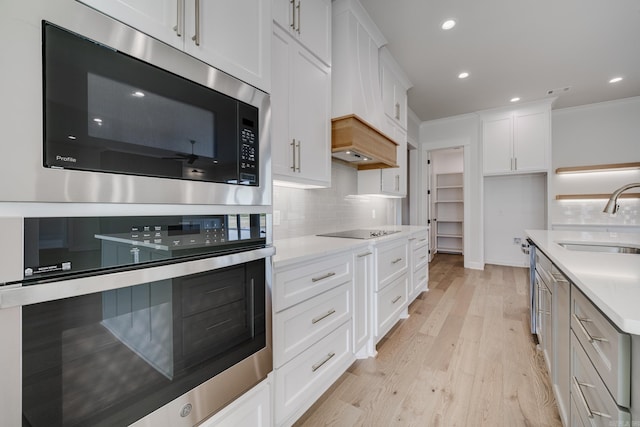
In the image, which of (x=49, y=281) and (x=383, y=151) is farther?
(x=383, y=151)

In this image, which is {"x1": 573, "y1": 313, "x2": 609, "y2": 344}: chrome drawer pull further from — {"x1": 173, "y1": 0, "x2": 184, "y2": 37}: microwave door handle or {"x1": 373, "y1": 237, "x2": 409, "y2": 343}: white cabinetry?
{"x1": 173, "y1": 0, "x2": 184, "y2": 37}: microwave door handle

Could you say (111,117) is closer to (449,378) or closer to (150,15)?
(150,15)

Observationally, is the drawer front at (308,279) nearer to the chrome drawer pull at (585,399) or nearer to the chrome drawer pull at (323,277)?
the chrome drawer pull at (323,277)

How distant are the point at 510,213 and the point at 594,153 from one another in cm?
155

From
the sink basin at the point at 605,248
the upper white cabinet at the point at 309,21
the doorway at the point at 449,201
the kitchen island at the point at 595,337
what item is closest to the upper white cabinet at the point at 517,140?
the doorway at the point at 449,201

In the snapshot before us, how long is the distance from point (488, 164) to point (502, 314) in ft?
9.74

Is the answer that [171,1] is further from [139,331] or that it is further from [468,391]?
[468,391]

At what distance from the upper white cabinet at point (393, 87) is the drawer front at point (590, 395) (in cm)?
262

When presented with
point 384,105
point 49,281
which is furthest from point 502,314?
point 49,281

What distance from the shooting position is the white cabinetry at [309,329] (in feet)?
4.08

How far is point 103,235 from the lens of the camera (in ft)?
2.13

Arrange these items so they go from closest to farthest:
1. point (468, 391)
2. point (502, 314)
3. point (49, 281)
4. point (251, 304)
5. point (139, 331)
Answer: point (49, 281), point (139, 331), point (251, 304), point (468, 391), point (502, 314)

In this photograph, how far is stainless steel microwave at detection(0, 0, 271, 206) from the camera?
55 cm

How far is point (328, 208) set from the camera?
8.46 ft
